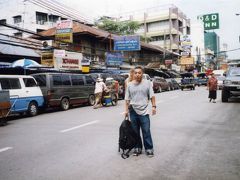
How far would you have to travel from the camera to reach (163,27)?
60.6 metres

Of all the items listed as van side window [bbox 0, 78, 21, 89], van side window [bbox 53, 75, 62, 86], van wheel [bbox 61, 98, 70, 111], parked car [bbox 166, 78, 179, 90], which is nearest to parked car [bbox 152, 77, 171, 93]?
parked car [bbox 166, 78, 179, 90]

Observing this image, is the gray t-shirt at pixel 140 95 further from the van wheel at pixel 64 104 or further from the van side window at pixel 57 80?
the van wheel at pixel 64 104

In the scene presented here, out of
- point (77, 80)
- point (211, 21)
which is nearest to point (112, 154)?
point (77, 80)

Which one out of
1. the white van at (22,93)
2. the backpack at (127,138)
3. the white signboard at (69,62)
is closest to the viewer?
the backpack at (127,138)

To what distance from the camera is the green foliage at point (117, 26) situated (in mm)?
50719

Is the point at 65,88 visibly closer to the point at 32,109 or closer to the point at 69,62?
the point at 32,109

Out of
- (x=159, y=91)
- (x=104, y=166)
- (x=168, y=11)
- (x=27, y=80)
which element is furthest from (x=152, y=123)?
(x=168, y=11)

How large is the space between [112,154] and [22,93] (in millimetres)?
8290

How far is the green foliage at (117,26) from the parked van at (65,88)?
33.6m

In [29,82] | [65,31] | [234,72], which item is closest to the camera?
[29,82]

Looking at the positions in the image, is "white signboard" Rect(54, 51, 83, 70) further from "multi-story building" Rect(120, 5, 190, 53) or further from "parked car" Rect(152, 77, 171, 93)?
"multi-story building" Rect(120, 5, 190, 53)

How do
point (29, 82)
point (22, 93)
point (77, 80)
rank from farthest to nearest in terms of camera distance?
point (77, 80), point (29, 82), point (22, 93)

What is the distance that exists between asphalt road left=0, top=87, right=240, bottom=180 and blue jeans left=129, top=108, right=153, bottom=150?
0.27 meters

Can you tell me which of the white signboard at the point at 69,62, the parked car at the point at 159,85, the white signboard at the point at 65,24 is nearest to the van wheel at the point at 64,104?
the white signboard at the point at 69,62
